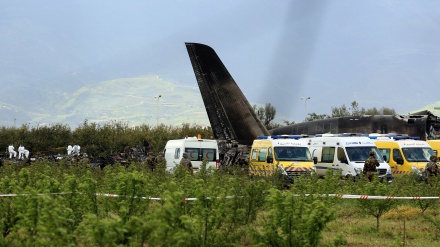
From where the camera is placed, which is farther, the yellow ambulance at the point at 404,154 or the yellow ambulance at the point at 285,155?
the yellow ambulance at the point at 404,154

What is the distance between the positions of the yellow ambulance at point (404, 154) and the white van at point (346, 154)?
1569 mm


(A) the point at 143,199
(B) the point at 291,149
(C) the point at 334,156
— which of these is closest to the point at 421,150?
(C) the point at 334,156

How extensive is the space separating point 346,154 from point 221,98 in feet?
56.2

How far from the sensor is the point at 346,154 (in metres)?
32.0

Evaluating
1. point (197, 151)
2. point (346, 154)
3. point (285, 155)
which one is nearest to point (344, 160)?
point (346, 154)

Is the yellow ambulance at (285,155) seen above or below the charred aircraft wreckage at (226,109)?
below

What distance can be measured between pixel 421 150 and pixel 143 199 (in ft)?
76.0

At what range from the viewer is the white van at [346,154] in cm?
3150

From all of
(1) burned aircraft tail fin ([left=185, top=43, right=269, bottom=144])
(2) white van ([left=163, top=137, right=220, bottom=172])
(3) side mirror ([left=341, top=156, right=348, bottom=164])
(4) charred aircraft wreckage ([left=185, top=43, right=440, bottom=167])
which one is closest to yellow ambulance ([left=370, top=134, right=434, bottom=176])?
(3) side mirror ([left=341, top=156, right=348, bottom=164])

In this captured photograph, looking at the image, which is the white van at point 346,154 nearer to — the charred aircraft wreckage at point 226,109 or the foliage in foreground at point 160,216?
the charred aircraft wreckage at point 226,109

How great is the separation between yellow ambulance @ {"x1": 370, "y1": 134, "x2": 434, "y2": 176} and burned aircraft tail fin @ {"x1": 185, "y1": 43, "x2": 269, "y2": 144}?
14519mm

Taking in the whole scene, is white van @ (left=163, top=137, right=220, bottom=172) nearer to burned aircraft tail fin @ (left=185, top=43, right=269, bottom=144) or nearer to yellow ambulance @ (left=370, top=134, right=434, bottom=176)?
yellow ambulance @ (left=370, top=134, right=434, bottom=176)

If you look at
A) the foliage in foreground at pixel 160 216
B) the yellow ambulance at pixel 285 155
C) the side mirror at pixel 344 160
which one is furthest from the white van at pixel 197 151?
the foliage in foreground at pixel 160 216

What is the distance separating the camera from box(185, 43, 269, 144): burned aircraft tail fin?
156 feet
